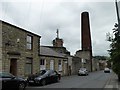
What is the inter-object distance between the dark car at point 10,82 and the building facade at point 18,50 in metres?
5.68

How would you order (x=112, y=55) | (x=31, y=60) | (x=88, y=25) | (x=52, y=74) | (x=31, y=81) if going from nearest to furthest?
(x=31, y=81)
(x=52, y=74)
(x=112, y=55)
(x=31, y=60)
(x=88, y=25)

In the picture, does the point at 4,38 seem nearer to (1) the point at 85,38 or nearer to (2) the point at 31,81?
(2) the point at 31,81

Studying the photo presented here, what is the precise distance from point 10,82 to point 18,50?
9.31 meters

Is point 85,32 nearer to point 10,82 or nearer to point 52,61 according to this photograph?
point 52,61

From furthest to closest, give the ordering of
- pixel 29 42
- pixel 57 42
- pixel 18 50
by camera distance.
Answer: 1. pixel 57 42
2. pixel 29 42
3. pixel 18 50

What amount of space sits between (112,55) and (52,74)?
7205 mm

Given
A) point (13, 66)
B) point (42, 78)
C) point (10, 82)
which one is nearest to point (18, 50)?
point (13, 66)

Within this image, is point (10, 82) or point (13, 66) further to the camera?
point (13, 66)

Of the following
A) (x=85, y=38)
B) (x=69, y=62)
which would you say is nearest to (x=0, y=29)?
(x=69, y=62)

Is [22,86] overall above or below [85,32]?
below

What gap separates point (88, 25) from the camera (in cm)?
7031

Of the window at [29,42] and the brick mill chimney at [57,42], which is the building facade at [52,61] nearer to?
the window at [29,42]

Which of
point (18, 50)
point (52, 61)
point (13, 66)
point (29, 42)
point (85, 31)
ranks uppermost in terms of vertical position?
point (85, 31)

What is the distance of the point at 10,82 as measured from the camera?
55.9ft
